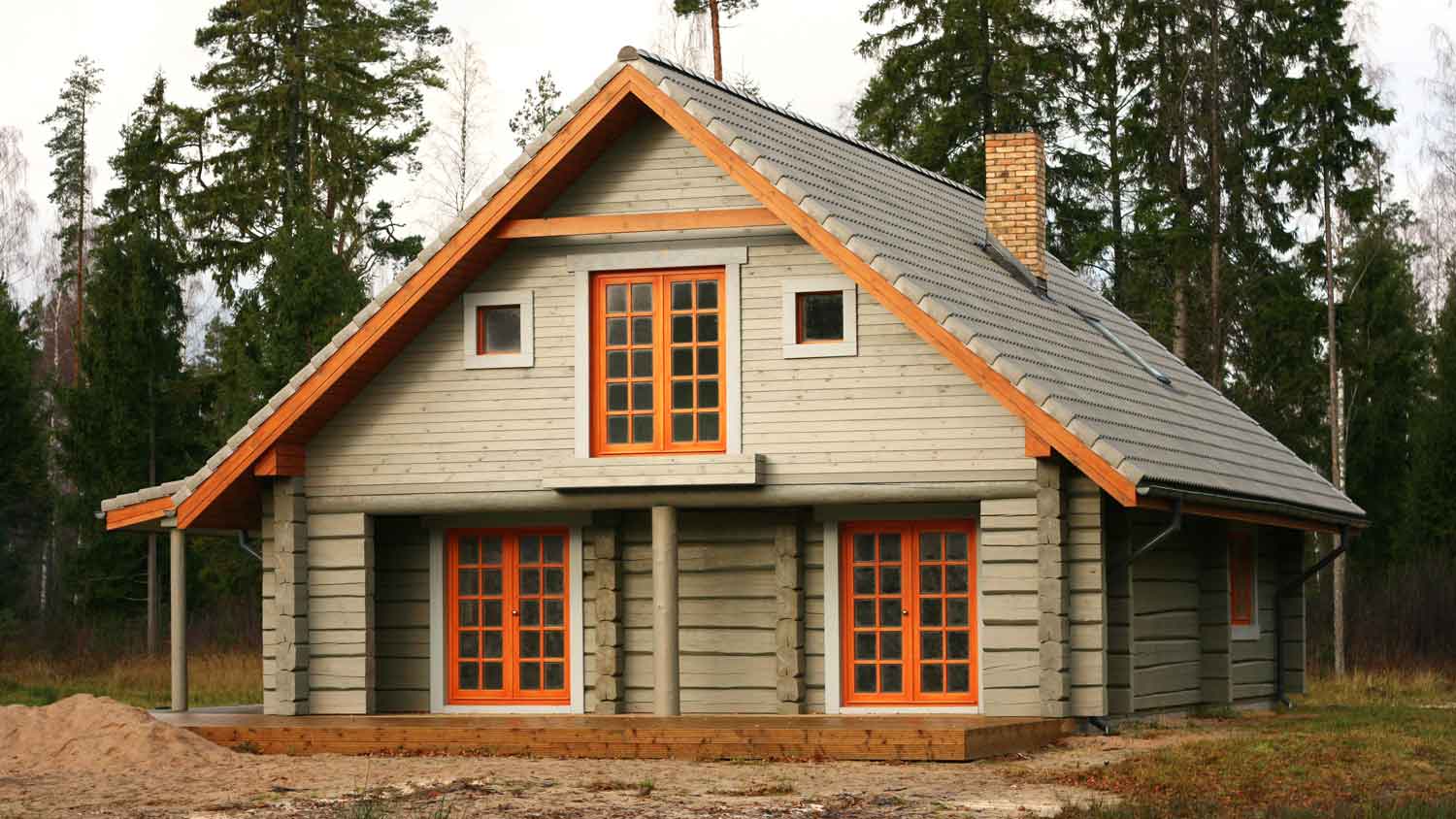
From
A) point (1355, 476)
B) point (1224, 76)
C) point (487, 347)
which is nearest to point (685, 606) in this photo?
point (487, 347)

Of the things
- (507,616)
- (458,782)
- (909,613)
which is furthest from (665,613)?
(458,782)

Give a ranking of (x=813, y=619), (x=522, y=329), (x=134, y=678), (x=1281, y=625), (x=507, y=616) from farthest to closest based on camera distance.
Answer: (x=134, y=678) → (x=1281, y=625) → (x=507, y=616) → (x=522, y=329) → (x=813, y=619)

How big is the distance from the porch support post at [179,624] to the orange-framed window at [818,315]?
252 inches

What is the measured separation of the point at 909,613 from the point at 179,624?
7.17 meters

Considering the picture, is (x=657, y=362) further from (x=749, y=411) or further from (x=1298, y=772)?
(x=1298, y=772)

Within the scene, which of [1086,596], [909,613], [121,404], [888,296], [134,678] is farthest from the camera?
[121,404]

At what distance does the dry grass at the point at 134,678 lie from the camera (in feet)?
90.7

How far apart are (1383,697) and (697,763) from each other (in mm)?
11818

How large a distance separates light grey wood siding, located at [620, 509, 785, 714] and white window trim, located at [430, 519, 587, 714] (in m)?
0.45

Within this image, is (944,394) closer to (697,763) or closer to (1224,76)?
(697,763)

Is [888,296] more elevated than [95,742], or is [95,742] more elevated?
[888,296]

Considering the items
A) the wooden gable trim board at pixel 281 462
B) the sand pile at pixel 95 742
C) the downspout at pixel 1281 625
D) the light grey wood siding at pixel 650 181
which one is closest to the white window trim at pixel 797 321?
the light grey wood siding at pixel 650 181

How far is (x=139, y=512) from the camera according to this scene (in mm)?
20484

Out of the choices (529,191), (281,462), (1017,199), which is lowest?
(281,462)
